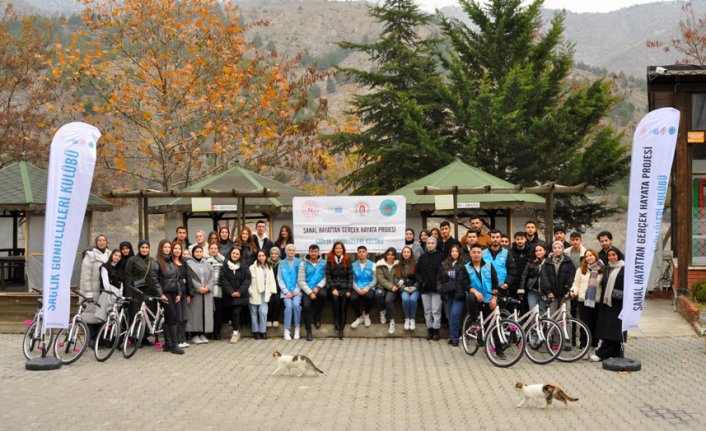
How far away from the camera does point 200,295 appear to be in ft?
50.8

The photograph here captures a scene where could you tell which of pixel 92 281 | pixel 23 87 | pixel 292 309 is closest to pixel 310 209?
pixel 292 309

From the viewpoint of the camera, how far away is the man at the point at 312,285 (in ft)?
51.9

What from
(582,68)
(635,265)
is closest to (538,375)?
(635,265)

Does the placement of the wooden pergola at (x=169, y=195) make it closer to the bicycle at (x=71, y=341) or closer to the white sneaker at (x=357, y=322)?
the white sneaker at (x=357, y=322)

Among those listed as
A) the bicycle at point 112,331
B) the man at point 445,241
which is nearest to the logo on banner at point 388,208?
the man at point 445,241

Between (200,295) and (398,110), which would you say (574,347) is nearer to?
(200,295)

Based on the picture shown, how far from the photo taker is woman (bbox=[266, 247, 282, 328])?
1589 centimetres

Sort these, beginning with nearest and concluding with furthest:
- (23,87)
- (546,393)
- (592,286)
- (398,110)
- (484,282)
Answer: (546,393) → (592,286) → (484,282) → (398,110) → (23,87)

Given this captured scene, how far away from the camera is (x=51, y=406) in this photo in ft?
33.4

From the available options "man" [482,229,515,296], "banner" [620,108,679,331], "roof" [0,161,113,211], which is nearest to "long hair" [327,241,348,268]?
"man" [482,229,515,296]

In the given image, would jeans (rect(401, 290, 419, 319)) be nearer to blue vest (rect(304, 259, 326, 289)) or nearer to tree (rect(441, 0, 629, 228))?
blue vest (rect(304, 259, 326, 289))

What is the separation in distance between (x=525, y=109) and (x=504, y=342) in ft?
61.9

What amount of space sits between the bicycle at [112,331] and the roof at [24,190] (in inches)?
273

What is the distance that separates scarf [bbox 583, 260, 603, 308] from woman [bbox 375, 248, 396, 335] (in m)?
3.61
